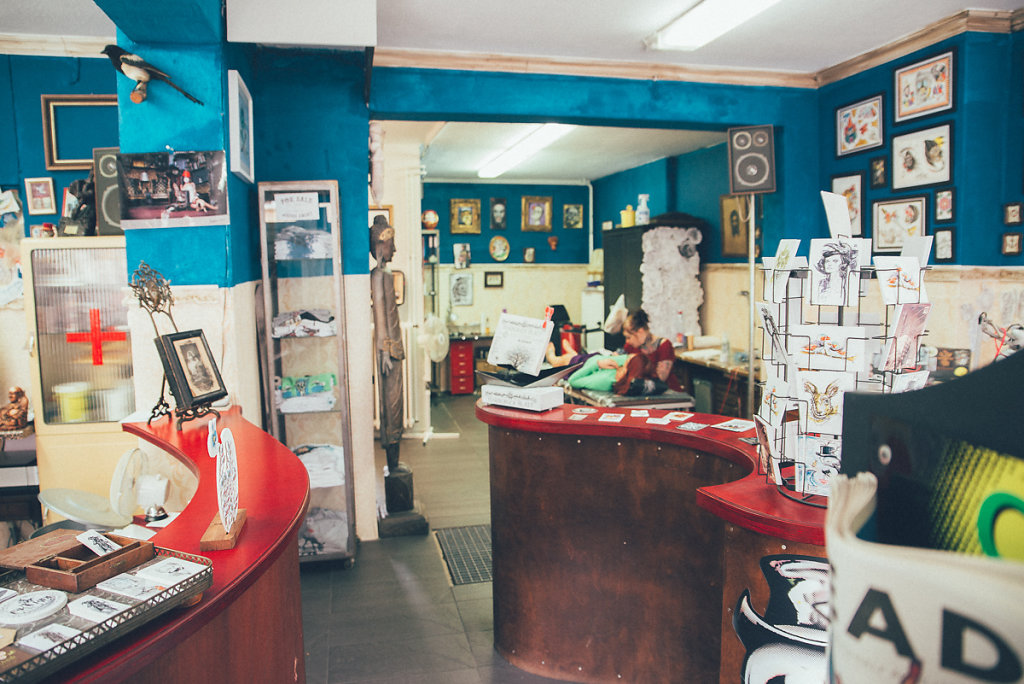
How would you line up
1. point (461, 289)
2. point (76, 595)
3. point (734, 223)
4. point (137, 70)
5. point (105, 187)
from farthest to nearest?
point (461, 289)
point (734, 223)
point (105, 187)
point (137, 70)
point (76, 595)

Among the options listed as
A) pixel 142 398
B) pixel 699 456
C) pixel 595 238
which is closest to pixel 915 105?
pixel 699 456

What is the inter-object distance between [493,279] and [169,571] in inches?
419

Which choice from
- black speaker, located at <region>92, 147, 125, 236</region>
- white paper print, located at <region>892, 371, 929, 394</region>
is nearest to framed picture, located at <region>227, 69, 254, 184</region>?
black speaker, located at <region>92, 147, 125, 236</region>

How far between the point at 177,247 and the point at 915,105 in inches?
183

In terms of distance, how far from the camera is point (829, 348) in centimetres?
202

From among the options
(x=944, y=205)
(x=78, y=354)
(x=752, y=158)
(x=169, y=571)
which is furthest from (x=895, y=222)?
(x=78, y=354)

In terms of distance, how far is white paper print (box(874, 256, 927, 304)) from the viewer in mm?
2010

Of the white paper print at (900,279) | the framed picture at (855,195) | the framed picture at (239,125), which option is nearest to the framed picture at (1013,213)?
the framed picture at (855,195)

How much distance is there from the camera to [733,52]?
489 centimetres

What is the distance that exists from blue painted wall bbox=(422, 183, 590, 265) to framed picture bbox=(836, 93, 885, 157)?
23.4ft

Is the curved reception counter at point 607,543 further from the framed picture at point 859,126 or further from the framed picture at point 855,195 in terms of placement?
the framed picture at point 859,126

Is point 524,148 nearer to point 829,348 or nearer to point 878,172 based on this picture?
point 878,172

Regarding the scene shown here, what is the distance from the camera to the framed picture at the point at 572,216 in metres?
12.2

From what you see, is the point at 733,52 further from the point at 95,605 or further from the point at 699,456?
the point at 95,605
